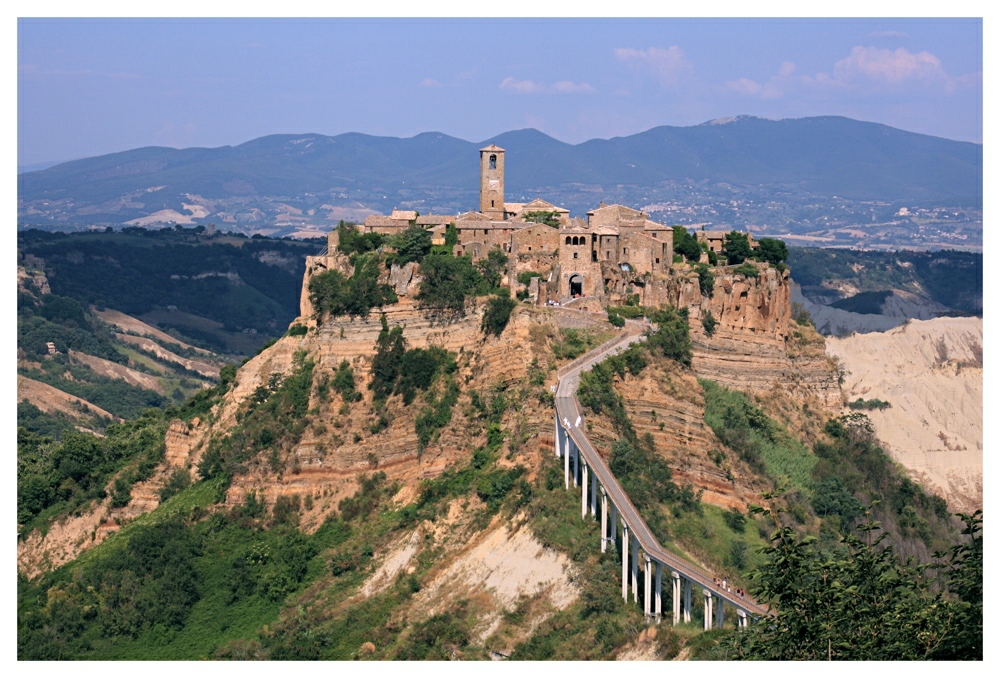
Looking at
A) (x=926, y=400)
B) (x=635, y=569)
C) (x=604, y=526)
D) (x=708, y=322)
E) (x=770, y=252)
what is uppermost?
(x=770, y=252)

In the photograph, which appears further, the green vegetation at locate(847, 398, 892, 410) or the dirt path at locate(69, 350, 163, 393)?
the dirt path at locate(69, 350, 163, 393)

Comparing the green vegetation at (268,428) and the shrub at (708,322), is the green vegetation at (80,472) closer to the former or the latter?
the green vegetation at (268,428)

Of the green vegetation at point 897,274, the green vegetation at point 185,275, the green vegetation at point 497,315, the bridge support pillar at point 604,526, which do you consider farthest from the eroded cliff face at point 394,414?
the green vegetation at point 897,274

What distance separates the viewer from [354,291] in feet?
175

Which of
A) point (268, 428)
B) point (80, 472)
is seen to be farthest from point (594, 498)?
point (80, 472)

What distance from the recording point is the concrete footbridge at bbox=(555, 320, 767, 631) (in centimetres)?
3984

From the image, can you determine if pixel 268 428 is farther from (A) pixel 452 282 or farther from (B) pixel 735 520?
(B) pixel 735 520

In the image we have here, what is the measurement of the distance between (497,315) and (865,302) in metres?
105

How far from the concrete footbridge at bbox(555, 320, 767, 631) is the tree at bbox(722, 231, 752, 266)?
12.6m

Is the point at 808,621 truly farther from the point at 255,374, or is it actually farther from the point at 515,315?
the point at 255,374

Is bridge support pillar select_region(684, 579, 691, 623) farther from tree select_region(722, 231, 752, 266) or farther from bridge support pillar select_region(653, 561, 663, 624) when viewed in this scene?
tree select_region(722, 231, 752, 266)

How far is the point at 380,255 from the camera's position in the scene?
5444cm

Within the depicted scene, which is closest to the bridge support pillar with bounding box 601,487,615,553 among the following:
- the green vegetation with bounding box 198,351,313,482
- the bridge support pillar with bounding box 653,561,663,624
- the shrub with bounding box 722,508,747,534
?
the bridge support pillar with bounding box 653,561,663,624

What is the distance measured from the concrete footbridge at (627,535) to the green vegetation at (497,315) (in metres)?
3.06
